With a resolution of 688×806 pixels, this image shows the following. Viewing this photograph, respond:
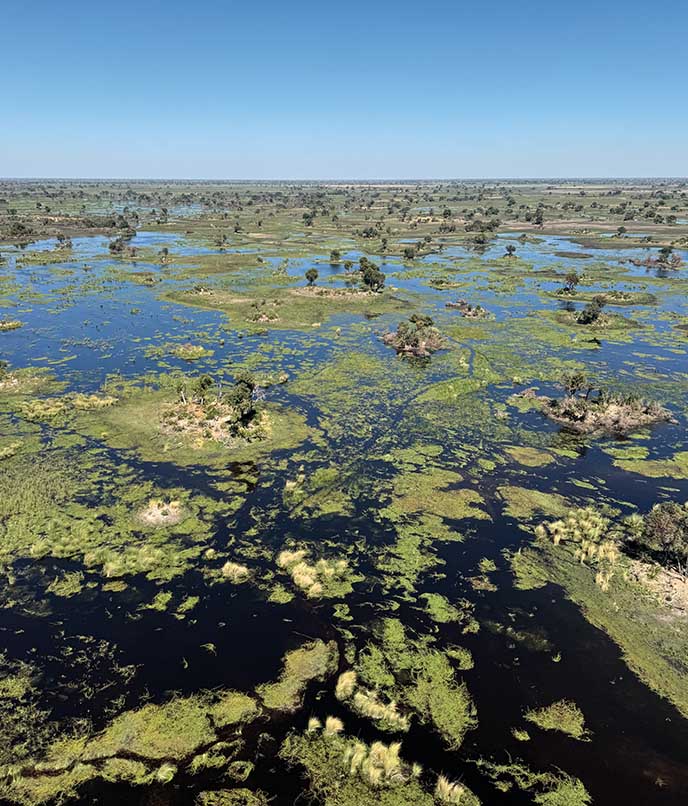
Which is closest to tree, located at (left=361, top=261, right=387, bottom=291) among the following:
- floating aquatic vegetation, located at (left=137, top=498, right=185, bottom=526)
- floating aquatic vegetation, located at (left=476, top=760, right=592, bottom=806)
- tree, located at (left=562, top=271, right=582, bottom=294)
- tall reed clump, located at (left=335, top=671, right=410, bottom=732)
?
tree, located at (left=562, top=271, right=582, bottom=294)

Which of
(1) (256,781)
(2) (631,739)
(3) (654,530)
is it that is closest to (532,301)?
(3) (654,530)

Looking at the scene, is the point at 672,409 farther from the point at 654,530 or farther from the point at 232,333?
the point at 232,333

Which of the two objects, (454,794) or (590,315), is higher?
(590,315)

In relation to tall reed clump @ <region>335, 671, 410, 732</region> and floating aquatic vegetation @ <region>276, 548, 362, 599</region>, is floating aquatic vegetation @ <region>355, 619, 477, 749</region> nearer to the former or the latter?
tall reed clump @ <region>335, 671, 410, 732</region>

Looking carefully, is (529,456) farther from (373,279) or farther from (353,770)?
(373,279)

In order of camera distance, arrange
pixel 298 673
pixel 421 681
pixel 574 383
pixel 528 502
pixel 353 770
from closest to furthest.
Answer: pixel 353 770 < pixel 421 681 < pixel 298 673 < pixel 528 502 < pixel 574 383

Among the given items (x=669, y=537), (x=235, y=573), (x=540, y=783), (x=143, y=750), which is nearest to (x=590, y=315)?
(x=669, y=537)

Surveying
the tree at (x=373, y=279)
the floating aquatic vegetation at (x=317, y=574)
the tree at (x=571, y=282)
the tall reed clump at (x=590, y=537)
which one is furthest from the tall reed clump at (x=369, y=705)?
the tree at (x=571, y=282)

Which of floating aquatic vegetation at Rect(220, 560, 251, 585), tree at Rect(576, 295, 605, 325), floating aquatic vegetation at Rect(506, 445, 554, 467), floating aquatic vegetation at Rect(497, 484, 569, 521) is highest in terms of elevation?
tree at Rect(576, 295, 605, 325)

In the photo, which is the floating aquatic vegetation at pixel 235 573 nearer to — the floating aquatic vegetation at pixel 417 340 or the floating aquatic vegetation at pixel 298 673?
the floating aquatic vegetation at pixel 298 673
